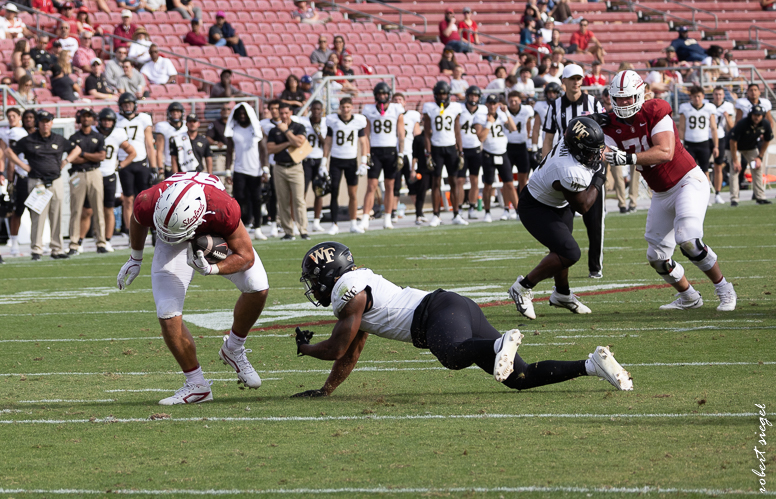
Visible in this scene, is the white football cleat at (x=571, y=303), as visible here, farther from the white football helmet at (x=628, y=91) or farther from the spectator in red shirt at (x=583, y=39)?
the spectator in red shirt at (x=583, y=39)

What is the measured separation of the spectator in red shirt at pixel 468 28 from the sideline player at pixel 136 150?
12.6m

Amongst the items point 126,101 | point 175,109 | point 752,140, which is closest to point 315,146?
point 175,109

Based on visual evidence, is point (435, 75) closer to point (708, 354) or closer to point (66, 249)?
point (66, 249)

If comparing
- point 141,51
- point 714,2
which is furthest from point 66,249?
point 714,2

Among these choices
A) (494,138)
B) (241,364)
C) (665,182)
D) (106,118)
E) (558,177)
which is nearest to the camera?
(241,364)

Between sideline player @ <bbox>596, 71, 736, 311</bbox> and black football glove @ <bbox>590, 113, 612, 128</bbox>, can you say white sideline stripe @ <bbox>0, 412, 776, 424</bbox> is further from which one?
black football glove @ <bbox>590, 113, 612, 128</bbox>

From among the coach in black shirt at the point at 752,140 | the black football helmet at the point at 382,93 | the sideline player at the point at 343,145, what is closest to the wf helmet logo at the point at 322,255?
the sideline player at the point at 343,145

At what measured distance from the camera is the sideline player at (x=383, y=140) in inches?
634

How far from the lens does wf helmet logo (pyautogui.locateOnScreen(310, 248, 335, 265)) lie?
541cm

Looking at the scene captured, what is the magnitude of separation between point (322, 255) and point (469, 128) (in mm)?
11546

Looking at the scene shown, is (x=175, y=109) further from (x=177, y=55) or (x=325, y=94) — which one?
(x=177, y=55)

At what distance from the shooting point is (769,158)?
75.6ft

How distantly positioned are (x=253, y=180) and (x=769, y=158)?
12715 millimetres

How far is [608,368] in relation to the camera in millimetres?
5188
